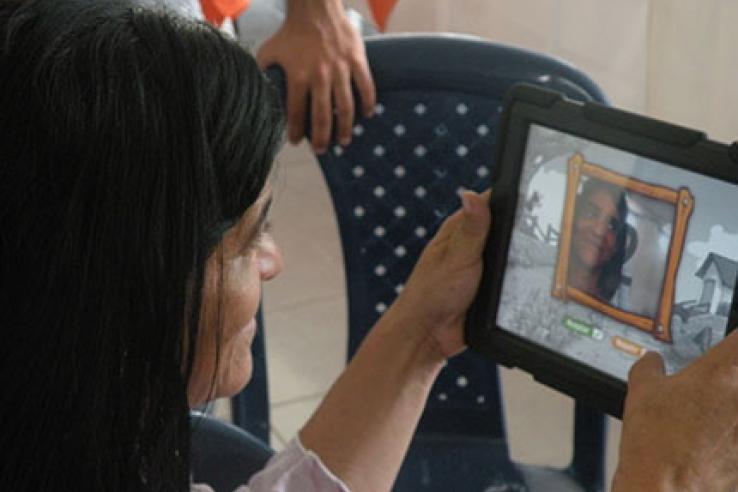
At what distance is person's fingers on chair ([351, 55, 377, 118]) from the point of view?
1.25 meters

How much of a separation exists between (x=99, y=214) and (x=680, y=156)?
387mm

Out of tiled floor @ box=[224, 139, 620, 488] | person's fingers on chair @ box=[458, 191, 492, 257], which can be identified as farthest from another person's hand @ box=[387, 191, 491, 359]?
tiled floor @ box=[224, 139, 620, 488]

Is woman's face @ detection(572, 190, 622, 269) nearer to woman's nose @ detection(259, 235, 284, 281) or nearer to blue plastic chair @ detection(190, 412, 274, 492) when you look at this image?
woman's nose @ detection(259, 235, 284, 281)

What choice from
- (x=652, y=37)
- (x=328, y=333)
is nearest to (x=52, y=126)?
(x=652, y=37)

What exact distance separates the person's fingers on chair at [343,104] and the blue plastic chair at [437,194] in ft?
0.06

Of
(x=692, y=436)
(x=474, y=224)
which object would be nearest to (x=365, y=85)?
(x=474, y=224)

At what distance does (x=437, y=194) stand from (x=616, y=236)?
1.36 feet

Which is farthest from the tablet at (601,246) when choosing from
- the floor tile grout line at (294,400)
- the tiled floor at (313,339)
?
the floor tile grout line at (294,400)

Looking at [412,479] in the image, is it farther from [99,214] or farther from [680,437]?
[99,214]

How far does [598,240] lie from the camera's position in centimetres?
93

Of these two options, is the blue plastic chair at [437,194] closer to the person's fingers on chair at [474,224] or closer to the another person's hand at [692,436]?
the person's fingers on chair at [474,224]

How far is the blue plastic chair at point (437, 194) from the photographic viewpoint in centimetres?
127

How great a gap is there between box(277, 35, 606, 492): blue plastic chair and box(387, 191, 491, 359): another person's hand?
0.28 meters

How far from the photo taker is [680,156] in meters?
0.86
